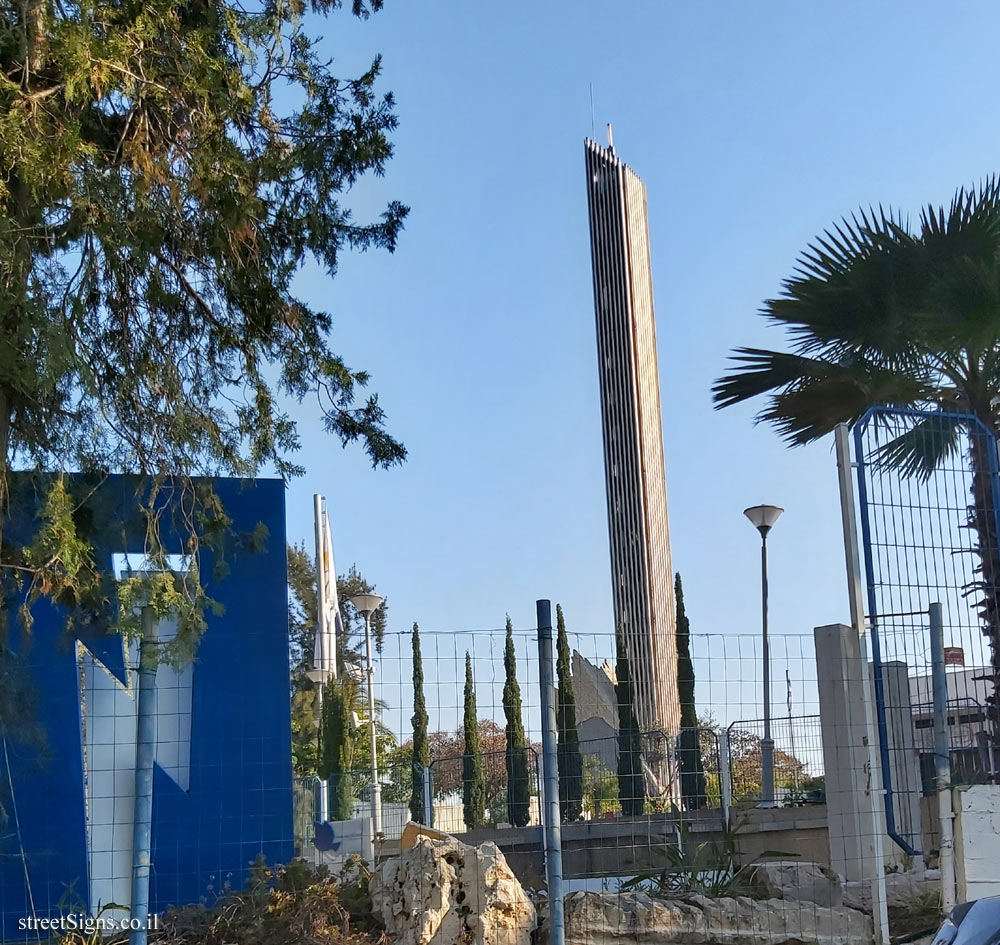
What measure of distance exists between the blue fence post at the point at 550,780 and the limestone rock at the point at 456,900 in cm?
125

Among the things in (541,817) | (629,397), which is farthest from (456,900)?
(629,397)

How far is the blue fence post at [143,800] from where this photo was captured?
23.5ft

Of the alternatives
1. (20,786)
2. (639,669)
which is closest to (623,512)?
(639,669)

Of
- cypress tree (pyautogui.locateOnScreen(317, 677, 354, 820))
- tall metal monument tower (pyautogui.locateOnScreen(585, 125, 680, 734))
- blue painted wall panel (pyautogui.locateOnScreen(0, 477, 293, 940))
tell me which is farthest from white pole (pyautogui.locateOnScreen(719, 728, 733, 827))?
tall metal monument tower (pyautogui.locateOnScreen(585, 125, 680, 734))

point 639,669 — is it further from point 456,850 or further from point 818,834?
point 456,850

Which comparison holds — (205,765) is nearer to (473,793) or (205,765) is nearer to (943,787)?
(943,787)

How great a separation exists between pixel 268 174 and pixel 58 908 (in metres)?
5.98

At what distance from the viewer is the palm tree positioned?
1213 centimetres

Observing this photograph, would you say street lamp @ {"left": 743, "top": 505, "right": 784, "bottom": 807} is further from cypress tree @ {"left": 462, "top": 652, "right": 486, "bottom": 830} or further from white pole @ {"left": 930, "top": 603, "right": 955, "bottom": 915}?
cypress tree @ {"left": 462, "top": 652, "right": 486, "bottom": 830}

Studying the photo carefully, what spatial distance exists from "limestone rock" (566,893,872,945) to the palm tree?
5.82m

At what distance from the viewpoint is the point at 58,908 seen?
9.91 m

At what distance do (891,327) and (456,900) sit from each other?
24.8ft

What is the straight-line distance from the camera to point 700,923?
27.8ft

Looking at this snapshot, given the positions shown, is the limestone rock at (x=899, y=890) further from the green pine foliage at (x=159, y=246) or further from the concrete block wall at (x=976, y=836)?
the green pine foliage at (x=159, y=246)
